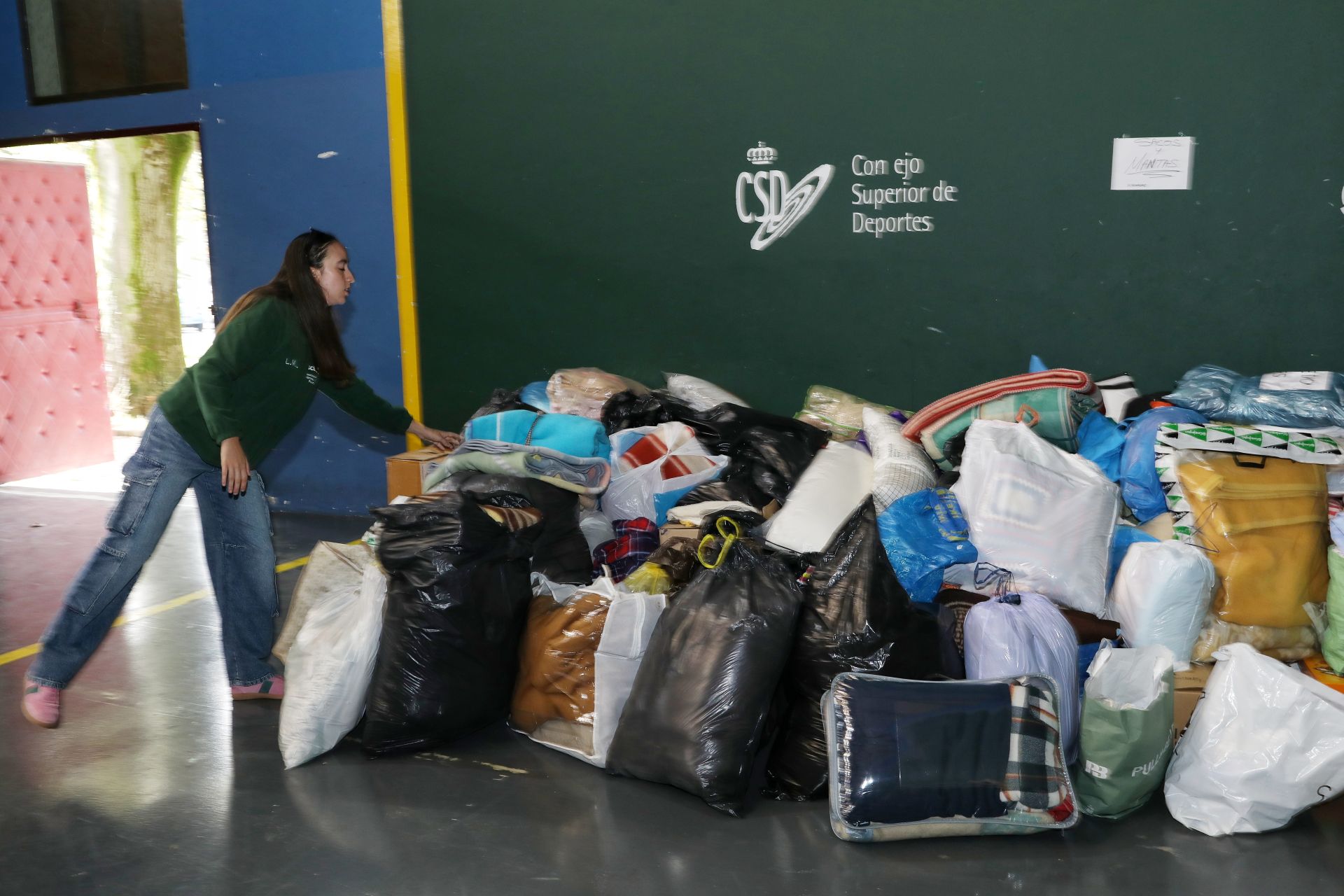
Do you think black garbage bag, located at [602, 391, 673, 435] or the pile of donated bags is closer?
the pile of donated bags

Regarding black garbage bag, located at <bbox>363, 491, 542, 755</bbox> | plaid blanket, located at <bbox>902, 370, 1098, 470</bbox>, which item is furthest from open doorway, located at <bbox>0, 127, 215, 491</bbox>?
plaid blanket, located at <bbox>902, 370, 1098, 470</bbox>

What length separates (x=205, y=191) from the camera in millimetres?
5469

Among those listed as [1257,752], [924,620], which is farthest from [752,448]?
[1257,752]

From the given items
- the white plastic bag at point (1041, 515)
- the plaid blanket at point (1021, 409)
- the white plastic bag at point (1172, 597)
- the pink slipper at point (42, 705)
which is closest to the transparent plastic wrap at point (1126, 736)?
the white plastic bag at point (1172, 597)

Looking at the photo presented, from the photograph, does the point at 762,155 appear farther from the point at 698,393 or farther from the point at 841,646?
the point at 841,646

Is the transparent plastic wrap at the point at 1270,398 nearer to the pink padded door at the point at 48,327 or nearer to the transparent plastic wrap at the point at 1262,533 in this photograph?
the transparent plastic wrap at the point at 1262,533

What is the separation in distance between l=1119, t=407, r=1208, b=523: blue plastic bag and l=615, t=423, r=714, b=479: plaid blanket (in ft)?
4.37

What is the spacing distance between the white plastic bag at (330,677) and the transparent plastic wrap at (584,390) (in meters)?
1.38

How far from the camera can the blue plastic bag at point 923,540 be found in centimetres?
279

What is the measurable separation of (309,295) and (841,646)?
6.00ft

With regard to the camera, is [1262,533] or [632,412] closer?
[1262,533]

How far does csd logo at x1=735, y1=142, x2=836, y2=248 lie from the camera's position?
4.11 metres

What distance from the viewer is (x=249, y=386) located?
3.02 m

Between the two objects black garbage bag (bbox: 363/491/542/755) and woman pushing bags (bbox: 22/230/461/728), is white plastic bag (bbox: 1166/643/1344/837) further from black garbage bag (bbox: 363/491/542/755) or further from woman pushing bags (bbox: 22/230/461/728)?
woman pushing bags (bbox: 22/230/461/728)
